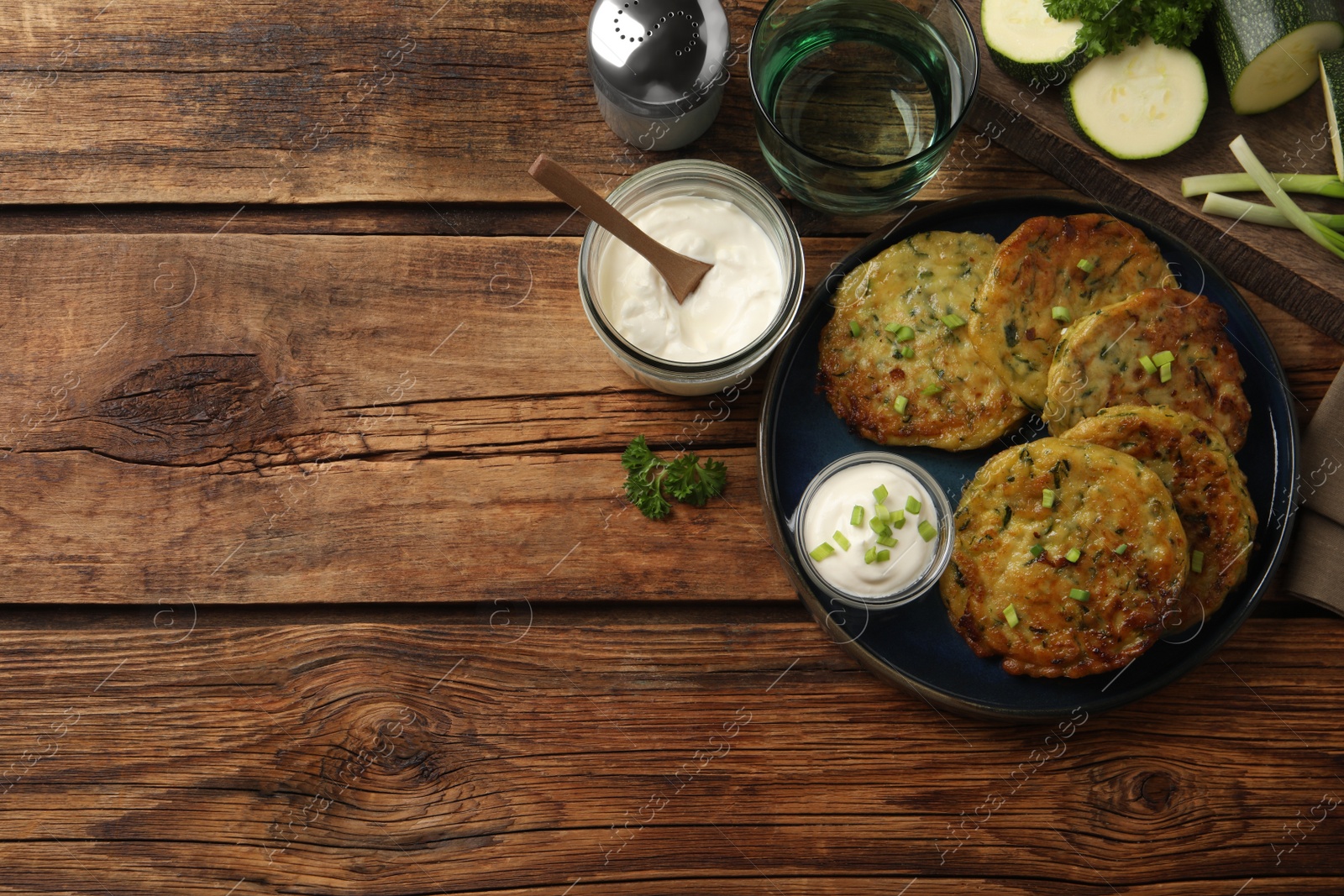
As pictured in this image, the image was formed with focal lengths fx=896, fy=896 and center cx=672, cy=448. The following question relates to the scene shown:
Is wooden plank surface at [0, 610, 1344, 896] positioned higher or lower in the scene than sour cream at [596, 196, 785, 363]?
lower

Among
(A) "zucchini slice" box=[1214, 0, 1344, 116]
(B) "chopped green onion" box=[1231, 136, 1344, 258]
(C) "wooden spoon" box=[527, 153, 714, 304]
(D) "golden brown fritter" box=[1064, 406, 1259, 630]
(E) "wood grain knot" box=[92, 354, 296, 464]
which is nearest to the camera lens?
(C) "wooden spoon" box=[527, 153, 714, 304]

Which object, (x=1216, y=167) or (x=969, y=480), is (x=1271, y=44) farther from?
(x=969, y=480)

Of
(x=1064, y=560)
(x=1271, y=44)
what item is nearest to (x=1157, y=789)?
(x=1064, y=560)

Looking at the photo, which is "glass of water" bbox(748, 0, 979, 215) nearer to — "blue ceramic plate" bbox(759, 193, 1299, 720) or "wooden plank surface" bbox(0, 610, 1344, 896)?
"blue ceramic plate" bbox(759, 193, 1299, 720)

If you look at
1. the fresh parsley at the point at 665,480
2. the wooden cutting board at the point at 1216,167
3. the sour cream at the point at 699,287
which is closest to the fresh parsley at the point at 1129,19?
the wooden cutting board at the point at 1216,167

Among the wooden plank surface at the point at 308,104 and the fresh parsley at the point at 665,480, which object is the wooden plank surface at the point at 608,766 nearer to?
the fresh parsley at the point at 665,480

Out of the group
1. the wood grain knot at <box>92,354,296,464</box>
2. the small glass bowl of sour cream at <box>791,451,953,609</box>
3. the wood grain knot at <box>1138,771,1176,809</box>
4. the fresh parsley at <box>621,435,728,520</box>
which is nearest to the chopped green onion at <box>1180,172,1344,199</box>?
the small glass bowl of sour cream at <box>791,451,953,609</box>

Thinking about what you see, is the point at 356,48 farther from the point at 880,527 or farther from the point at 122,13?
the point at 880,527
